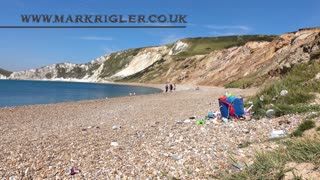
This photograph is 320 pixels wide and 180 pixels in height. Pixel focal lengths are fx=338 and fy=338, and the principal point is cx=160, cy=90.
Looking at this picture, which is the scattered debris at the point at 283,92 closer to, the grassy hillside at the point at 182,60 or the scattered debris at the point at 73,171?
the scattered debris at the point at 73,171

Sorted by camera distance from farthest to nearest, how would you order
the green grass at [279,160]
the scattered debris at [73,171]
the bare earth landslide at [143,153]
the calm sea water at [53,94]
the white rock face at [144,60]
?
1. the white rock face at [144,60]
2. the calm sea water at [53,94]
3. the scattered debris at [73,171]
4. the bare earth landslide at [143,153]
5. the green grass at [279,160]

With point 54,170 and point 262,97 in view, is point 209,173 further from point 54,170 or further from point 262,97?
point 262,97

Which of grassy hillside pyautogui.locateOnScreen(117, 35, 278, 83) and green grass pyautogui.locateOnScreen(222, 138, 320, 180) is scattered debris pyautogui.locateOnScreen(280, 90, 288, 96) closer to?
green grass pyautogui.locateOnScreen(222, 138, 320, 180)

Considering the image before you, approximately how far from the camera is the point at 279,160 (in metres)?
6.34

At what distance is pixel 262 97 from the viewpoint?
658 inches

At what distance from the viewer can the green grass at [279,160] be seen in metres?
5.95

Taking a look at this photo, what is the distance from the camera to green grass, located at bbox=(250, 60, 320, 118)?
44.1ft

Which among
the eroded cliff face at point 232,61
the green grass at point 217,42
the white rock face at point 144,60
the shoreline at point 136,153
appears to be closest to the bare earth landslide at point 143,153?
the shoreline at point 136,153

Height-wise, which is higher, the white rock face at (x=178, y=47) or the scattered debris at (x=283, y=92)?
the white rock face at (x=178, y=47)

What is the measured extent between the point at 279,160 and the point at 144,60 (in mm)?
162508

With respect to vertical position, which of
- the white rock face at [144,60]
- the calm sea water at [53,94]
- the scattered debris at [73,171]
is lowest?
the calm sea water at [53,94]

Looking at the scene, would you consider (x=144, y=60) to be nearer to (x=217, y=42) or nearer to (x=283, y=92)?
(x=217, y=42)

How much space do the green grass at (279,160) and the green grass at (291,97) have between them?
702cm

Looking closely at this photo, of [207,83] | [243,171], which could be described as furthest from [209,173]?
[207,83]
